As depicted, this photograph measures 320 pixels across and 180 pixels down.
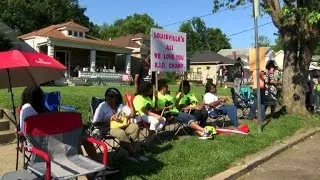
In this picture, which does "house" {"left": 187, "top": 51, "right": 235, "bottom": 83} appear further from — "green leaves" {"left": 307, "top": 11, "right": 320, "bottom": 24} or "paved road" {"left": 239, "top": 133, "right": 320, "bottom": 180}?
"paved road" {"left": 239, "top": 133, "right": 320, "bottom": 180}

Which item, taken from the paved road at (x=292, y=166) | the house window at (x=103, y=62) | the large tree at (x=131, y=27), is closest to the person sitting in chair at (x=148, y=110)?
the paved road at (x=292, y=166)

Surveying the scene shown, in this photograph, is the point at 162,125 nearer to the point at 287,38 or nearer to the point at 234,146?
the point at 234,146

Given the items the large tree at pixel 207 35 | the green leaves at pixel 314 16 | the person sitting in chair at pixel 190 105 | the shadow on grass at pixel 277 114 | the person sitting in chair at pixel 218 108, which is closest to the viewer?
the person sitting in chair at pixel 190 105

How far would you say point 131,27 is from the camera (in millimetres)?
95312

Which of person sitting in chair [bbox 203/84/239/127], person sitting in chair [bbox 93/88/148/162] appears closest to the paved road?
person sitting in chair [bbox 203/84/239/127]

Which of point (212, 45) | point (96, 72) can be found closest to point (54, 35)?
point (96, 72)

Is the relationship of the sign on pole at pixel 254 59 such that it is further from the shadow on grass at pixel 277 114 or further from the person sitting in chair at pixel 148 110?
the person sitting in chair at pixel 148 110

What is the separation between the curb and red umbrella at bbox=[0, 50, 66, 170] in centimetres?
281

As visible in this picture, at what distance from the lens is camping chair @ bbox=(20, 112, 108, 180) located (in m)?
5.57

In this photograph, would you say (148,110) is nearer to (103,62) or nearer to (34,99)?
Result: (34,99)

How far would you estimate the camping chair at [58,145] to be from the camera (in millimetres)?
5566

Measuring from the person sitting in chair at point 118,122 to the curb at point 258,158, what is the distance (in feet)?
4.25

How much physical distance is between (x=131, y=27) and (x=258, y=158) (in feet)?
288

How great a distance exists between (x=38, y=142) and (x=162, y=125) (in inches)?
133
